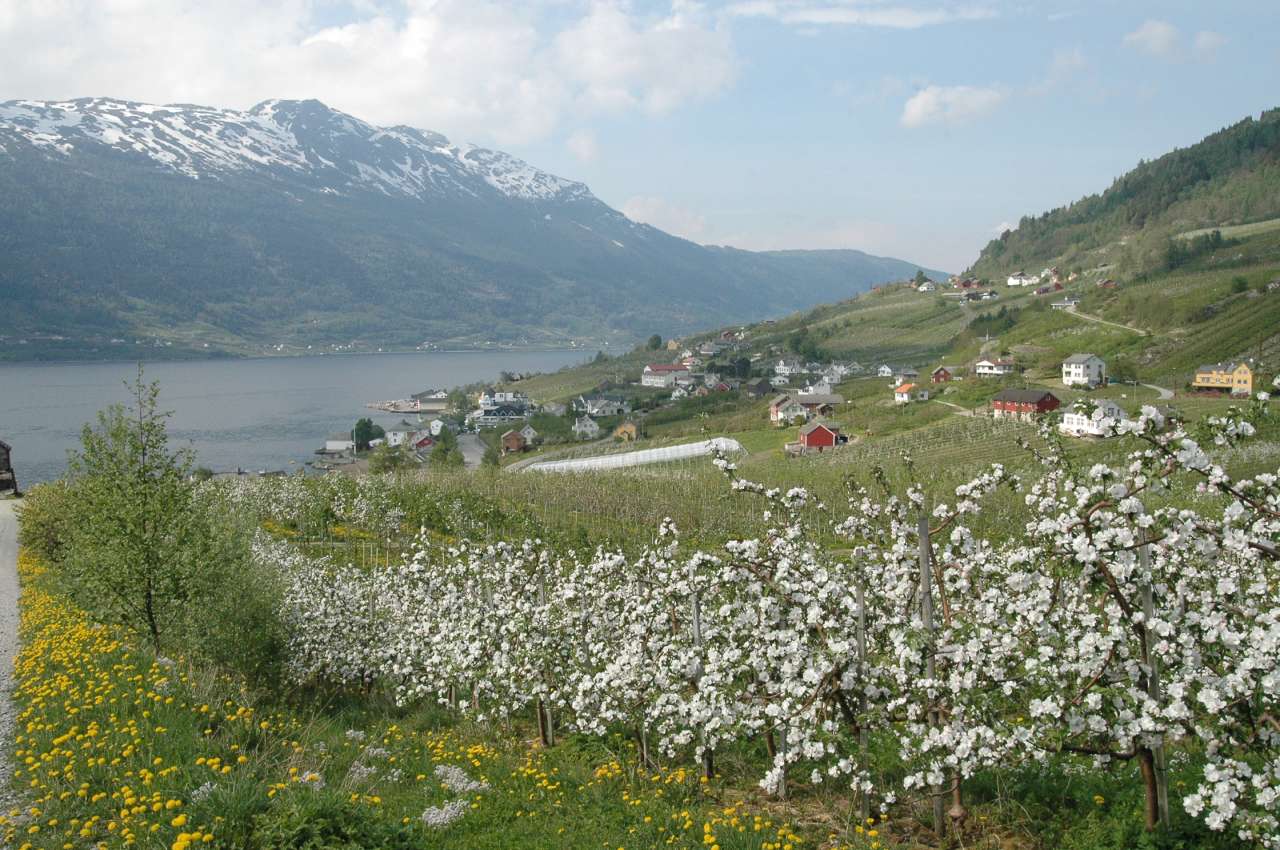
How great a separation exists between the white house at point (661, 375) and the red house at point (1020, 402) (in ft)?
219

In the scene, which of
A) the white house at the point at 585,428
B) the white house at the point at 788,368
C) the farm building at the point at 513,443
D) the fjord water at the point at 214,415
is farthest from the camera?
the white house at the point at 788,368

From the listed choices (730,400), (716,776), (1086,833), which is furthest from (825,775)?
(730,400)

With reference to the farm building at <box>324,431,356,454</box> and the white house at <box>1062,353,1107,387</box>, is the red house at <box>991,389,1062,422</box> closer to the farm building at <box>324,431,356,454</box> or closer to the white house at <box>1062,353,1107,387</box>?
the white house at <box>1062,353,1107,387</box>

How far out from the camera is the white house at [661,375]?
13925 cm

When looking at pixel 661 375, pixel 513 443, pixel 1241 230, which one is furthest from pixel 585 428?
pixel 1241 230

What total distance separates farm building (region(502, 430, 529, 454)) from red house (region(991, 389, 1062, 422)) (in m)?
48.4

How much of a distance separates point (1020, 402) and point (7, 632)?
65151 mm

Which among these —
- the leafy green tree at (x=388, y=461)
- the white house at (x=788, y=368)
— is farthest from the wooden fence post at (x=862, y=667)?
the white house at (x=788, y=368)

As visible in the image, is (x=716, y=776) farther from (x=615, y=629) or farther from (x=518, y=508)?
(x=518, y=508)

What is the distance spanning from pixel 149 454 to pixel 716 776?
11.3 metres

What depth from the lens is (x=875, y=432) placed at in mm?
74188

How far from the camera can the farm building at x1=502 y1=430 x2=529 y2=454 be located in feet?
317

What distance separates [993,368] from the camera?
9250 cm

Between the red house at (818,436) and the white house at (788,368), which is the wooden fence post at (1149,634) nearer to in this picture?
the red house at (818,436)
